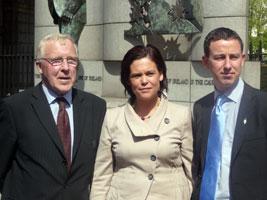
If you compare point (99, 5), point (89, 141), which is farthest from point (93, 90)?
point (89, 141)

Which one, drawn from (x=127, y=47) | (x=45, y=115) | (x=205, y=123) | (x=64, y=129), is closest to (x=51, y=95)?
(x=45, y=115)

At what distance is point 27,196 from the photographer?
9.00 feet

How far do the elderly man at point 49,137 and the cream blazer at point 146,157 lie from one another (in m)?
0.18

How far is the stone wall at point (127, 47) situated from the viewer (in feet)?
26.4

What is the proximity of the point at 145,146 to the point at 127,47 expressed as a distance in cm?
703

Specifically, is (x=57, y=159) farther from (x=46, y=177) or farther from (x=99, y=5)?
(x=99, y=5)

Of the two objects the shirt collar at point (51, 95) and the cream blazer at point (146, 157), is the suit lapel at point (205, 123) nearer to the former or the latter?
the cream blazer at point (146, 157)

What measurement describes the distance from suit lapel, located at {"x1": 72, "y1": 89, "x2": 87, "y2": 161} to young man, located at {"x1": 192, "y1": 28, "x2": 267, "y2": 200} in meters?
0.94

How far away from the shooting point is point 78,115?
9.79 ft

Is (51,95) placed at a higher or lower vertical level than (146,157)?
higher

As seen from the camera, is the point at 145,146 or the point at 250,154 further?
the point at 145,146

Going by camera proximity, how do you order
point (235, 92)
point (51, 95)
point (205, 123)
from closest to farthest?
point (235, 92) → point (205, 123) → point (51, 95)

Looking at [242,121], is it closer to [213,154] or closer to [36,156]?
[213,154]

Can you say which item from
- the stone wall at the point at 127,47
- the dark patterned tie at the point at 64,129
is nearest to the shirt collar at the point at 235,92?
the dark patterned tie at the point at 64,129
